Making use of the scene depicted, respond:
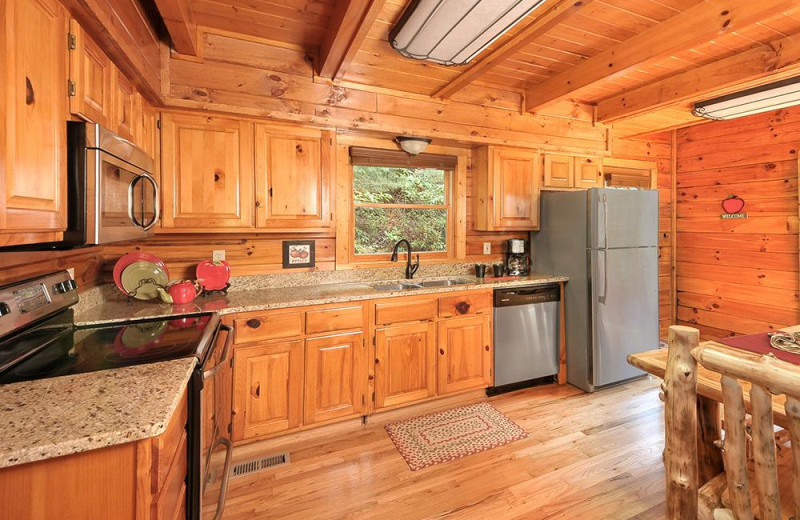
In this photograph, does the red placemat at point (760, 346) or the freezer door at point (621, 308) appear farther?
the freezer door at point (621, 308)

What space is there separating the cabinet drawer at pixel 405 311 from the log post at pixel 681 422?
1.73 metres

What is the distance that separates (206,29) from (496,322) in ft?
9.46

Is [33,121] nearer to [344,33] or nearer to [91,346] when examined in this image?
[91,346]

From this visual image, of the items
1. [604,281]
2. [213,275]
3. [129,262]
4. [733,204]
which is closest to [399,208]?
[213,275]

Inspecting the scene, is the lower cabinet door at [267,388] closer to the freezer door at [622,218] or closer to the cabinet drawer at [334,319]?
the cabinet drawer at [334,319]

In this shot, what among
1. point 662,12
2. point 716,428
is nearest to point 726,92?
point 662,12

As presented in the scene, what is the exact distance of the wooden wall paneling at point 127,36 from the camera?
138cm

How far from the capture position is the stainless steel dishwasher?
2.94 m

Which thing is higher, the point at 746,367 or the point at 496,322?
the point at 746,367

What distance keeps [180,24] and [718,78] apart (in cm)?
361

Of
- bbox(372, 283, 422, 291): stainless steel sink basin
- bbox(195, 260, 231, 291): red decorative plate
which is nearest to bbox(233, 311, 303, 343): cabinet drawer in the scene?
bbox(195, 260, 231, 291): red decorative plate

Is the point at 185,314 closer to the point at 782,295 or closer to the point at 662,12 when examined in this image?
the point at 662,12

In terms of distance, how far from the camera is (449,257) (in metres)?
3.37

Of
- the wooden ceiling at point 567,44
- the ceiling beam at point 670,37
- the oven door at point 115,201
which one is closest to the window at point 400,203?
the wooden ceiling at point 567,44
